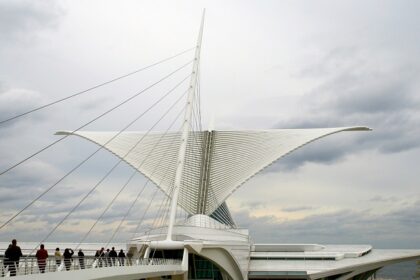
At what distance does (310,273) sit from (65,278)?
74.9 feet

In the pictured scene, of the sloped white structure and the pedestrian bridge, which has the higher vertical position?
the sloped white structure

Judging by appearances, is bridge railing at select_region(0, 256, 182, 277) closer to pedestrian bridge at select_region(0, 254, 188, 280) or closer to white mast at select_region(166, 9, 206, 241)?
pedestrian bridge at select_region(0, 254, 188, 280)

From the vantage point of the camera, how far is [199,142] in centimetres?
4512

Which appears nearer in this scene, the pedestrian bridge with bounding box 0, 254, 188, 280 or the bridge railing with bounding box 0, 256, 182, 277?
the bridge railing with bounding box 0, 256, 182, 277

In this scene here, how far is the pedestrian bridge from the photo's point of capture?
1196 cm

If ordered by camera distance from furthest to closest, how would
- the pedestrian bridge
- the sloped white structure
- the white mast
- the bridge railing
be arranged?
1. the sloped white structure
2. the white mast
3. the pedestrian bridge
4. the bridge railing

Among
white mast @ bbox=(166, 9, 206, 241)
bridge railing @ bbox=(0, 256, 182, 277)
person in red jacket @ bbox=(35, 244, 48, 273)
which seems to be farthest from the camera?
white mast @ bbox=(166, 9, 206, 241)

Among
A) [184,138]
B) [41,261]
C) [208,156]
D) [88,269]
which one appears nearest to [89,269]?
[88,269]

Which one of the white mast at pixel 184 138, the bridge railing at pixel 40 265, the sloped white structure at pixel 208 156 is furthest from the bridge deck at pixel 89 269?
the sloped white structure at pixel 208 156

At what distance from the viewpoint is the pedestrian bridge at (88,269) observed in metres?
12.0

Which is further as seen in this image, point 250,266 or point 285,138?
point 285,138

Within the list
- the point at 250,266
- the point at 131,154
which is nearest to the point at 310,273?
the point at 250,266

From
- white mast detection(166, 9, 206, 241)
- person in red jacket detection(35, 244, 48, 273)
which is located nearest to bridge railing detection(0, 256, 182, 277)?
person in red jacket detection(35, 244, 48, 273)

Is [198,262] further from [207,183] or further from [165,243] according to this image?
[207,183]
